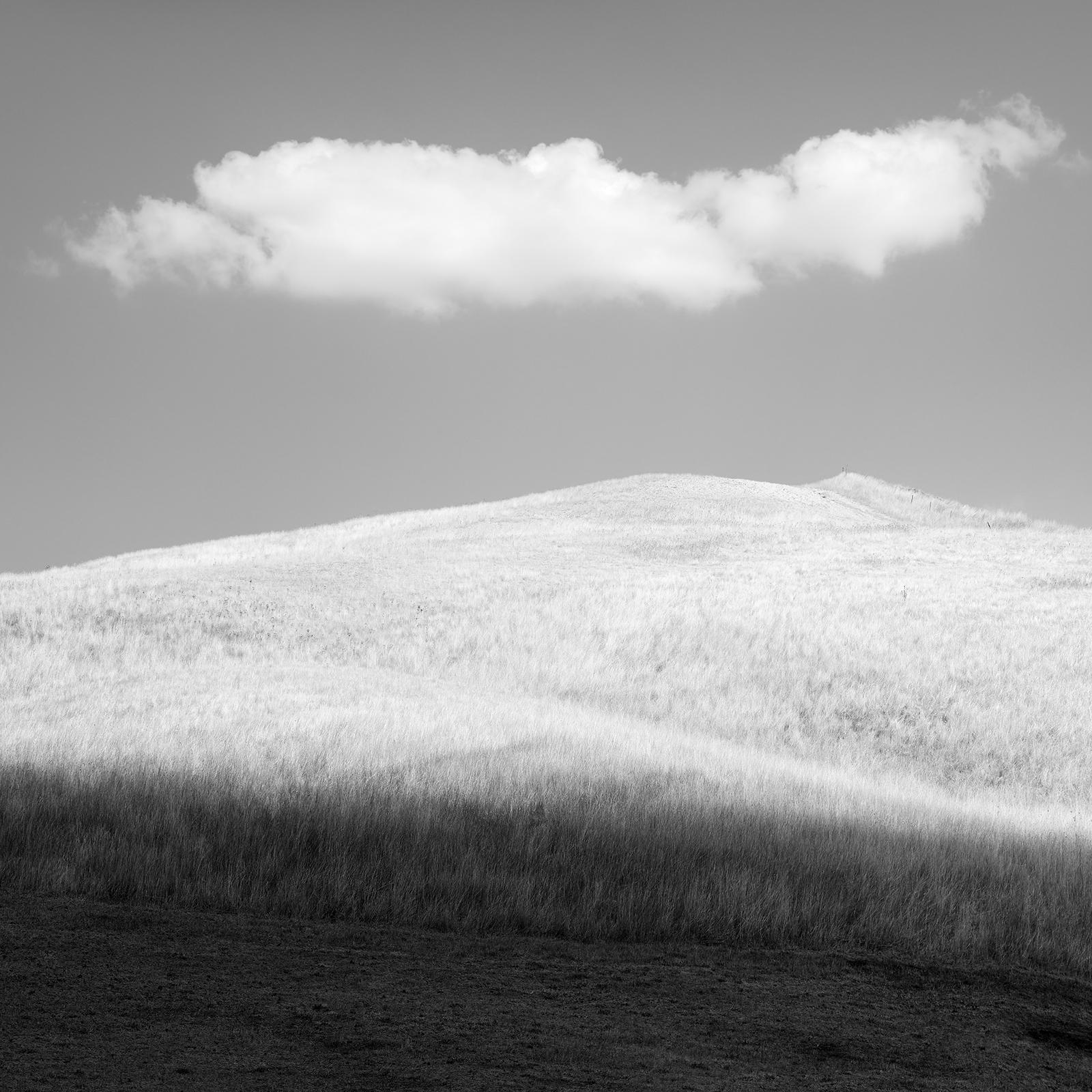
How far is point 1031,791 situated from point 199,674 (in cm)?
1611

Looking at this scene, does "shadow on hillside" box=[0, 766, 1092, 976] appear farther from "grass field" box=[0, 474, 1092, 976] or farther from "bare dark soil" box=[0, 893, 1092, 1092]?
"bare dark soil" box=[0, 893, 1092, 1092]

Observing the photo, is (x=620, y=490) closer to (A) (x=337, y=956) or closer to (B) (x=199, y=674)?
(B) (x=199, y=674)

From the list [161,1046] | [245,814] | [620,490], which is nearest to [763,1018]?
[161,1046]

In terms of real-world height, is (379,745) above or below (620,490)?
below

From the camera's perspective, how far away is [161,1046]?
213 inches

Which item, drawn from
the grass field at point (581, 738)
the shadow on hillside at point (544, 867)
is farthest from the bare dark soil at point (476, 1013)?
the grass field at point (581, 738)

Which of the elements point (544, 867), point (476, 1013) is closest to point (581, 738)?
point (544, 867)

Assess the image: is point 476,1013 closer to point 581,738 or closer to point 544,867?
point 544,867

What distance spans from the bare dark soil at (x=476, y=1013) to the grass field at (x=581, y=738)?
889 millimetres

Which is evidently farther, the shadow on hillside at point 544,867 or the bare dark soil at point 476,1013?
the shadow on hillside at point 544,867

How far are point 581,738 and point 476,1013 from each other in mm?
11637

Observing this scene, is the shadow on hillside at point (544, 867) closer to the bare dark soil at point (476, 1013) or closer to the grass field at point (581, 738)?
the grass field at point (581, 738)

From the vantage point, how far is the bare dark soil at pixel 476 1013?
5297mm

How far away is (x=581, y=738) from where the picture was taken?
58.2 feet
